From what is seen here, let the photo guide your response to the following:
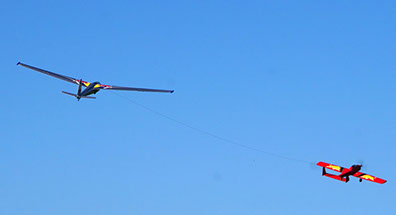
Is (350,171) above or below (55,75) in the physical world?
below

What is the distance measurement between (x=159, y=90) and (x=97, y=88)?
13255 millimetres

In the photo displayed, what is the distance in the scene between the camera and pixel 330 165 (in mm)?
149625

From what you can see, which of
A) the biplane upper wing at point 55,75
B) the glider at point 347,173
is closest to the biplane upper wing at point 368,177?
the glider at point 347,173

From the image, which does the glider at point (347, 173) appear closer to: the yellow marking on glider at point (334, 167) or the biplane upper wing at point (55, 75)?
the yellow marking on glider at point (334, 167)

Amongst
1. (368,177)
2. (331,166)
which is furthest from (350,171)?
(331,166)

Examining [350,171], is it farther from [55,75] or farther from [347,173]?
[55,75]

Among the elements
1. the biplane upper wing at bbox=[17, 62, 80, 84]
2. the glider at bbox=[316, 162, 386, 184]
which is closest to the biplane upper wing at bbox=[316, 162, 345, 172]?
the glider at bbox=[316, 162, 386, 184]

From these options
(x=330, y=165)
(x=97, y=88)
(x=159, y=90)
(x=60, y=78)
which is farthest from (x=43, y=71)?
(x=330, y=165)

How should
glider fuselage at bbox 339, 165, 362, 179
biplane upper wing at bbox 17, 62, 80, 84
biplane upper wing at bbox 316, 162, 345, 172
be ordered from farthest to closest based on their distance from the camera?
1. biplane upper wing at bbox 17, 62, 80, 84
2. biplane upper wing at bbox 316, 162, 345, 172
3. glider fuselage at bbox 339, 165, 362, 179

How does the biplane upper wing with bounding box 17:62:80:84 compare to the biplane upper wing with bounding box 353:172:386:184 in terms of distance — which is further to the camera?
the biplane upper wing with bounding box 17:62:80:84

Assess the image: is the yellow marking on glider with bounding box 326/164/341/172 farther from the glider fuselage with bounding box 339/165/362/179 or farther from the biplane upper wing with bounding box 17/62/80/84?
the biplane upper wing with bounding box 17/62/80/84

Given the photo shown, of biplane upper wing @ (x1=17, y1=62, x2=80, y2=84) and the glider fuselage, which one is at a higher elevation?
biplane upper wing @ (x1=17, y1=62, x2=80, y2=84)

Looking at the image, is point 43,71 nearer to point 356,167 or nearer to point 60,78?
point 60,78

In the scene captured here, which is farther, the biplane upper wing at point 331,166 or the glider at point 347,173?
the biplane upper wing at point 331,166
